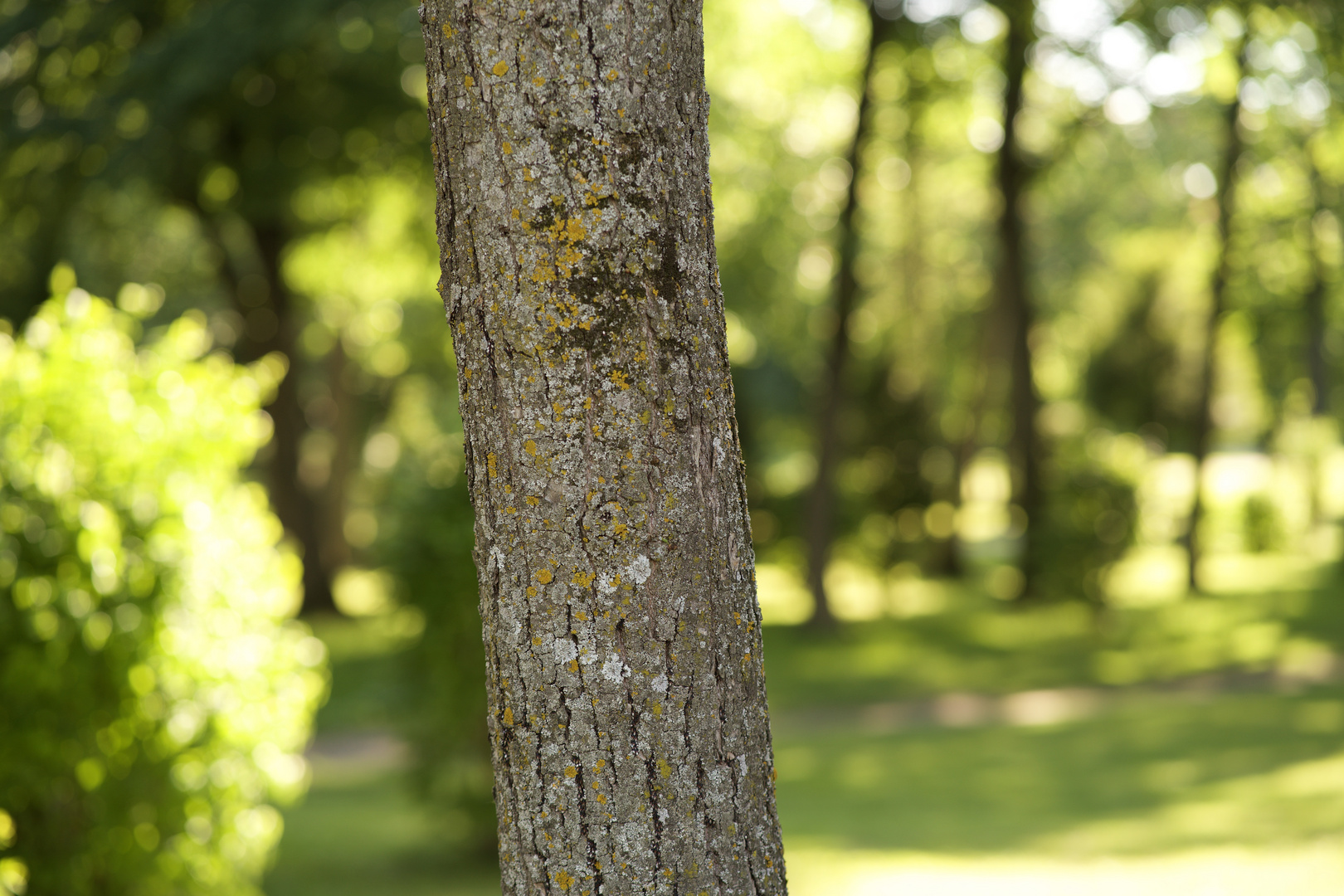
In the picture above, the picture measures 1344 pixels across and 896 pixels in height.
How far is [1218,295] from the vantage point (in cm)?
2055

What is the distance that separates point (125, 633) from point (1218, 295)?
20.0m

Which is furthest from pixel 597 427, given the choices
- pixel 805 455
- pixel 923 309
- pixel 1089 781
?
pixel 805 455

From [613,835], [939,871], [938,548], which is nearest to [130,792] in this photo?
[613,835]

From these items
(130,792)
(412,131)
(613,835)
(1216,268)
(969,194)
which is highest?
(969,194)

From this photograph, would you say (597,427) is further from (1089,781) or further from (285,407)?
(285,407)

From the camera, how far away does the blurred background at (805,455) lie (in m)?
4.92

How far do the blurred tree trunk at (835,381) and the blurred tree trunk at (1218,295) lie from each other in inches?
241

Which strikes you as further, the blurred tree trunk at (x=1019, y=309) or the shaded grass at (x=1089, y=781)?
the blurred tree trunk at (x=1019, y=309)

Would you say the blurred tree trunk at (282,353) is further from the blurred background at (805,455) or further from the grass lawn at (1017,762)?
the grass lawn at (1017,762)

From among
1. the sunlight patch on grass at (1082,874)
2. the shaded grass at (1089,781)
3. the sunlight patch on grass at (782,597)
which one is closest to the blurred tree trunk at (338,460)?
the sunlight patch on grass at (782,597)

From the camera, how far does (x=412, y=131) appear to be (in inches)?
653

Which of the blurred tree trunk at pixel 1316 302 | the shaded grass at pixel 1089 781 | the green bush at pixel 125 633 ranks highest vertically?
the blurred tree trunk at pixel 1316 302

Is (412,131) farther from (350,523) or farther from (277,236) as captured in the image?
(350,523)

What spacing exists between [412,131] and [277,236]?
4.82 m
